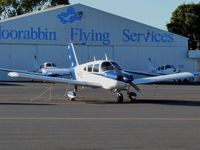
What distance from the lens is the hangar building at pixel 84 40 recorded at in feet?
194

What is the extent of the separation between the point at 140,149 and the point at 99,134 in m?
2.44

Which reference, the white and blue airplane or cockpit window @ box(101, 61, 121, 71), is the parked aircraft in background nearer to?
the white and blue airplane

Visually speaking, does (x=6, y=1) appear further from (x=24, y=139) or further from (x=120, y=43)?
(x=24, y=139)

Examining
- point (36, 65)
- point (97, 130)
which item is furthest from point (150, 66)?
point (97, 130)

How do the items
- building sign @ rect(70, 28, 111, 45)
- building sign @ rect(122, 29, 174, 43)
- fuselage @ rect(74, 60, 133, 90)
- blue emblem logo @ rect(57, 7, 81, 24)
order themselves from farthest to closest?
building sign @ rect(122, 29, 174, 43), building sign @ rect(70, 28, 111, 45), blue emblem logo @ rect(57, 7, 81, 24), fuselage @ rect(74, 60, 133, 90)

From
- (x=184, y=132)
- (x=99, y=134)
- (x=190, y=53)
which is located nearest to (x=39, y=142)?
(x=99, y=134)

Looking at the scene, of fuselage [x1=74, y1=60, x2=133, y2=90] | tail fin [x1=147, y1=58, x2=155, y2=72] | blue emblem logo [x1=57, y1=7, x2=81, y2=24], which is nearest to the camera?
fuselage [x1=74, y1=60, x2=133, y2=90]

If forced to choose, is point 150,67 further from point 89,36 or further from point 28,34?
point 28,34

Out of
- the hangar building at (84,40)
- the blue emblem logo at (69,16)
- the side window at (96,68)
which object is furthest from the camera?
the blue emblem logo at (69,16)

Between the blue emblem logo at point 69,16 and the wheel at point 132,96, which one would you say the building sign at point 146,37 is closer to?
the blue emblem logo at point 69,16

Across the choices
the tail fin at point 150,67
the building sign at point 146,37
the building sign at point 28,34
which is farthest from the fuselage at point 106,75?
the building sign at point 146,37

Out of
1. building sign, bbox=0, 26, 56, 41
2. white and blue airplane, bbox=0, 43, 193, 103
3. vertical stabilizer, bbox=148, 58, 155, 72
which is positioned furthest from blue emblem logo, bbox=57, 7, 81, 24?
white and blue airplane, bbox=0, 43, 193, 103

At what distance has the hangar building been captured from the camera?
2329 inches

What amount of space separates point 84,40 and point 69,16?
9.35 ft
